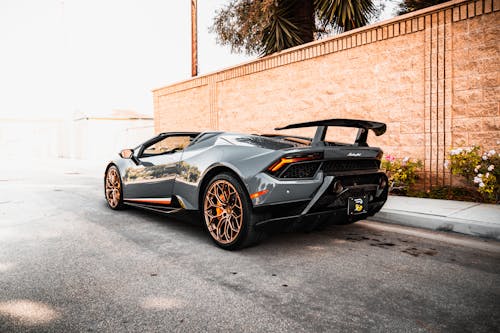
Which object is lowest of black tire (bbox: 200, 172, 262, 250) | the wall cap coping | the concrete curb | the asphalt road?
the asphalt road

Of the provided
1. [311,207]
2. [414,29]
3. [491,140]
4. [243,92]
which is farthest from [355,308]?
[243,92]

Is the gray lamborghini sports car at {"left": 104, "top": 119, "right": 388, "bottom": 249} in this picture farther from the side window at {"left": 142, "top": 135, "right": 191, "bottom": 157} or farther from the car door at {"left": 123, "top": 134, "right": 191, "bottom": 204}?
the side window at {"left": 142, "top": 135, "right": 191, "bottom": 157}

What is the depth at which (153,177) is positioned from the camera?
4.82m

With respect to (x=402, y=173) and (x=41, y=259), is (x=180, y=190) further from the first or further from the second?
(x=402, y=173)

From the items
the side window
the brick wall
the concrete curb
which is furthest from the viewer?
the brick wall

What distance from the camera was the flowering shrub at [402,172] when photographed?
652 centimetres

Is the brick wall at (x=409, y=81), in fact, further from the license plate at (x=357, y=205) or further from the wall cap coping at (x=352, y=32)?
the license plate at (x=357, y=205)

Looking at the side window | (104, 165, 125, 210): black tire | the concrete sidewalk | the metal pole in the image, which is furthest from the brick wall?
(104, 165, 125, 210): black tire

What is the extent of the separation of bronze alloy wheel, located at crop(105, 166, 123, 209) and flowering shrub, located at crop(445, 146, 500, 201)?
17.1 feet

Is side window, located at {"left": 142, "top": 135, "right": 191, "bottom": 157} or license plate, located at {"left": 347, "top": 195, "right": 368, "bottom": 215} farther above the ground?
side window, located at {"left": 142, "top": 135, "right": 191, "bottom": 157}

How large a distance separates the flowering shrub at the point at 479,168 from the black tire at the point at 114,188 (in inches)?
204

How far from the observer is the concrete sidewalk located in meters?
4.26

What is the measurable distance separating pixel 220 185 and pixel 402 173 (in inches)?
162

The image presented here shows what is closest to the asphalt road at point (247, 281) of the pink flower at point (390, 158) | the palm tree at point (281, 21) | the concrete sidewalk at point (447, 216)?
the concrete sidewalk at point (447, 216)
